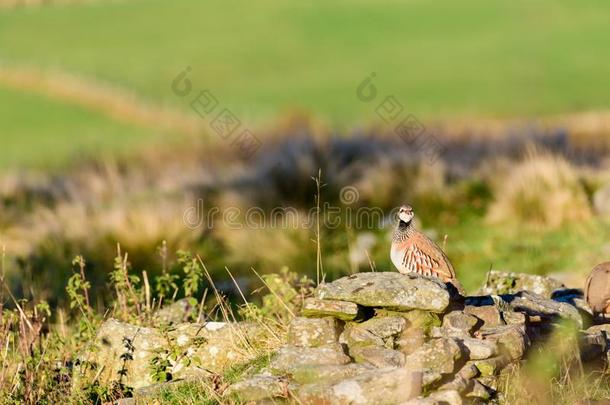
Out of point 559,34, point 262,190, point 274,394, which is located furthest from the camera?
point 559,34

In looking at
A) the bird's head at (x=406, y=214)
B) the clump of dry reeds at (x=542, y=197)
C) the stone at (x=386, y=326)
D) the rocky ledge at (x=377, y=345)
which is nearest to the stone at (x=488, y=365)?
the rocky ledge at (x=377, y=345)

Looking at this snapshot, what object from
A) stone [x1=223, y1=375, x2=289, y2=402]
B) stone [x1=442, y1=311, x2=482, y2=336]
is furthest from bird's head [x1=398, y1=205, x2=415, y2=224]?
stone [x1=223, y1=375, x2=289, y2=402]

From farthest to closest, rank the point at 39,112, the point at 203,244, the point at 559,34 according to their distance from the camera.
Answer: the point at 559,34, the point at 39,112, the point at 203,244

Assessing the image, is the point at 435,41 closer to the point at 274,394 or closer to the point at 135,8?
the point at 135,8

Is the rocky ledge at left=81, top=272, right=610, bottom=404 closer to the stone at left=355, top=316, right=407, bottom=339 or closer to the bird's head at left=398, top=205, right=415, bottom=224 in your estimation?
the stone at left=355, top=316, right=407, bottom=339

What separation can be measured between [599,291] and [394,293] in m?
2.45

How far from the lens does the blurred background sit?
16531mm

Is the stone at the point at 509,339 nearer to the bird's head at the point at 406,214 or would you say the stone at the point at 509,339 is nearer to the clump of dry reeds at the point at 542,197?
the bird's head at the point at 406,214

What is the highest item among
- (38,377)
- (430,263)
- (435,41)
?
(435,41)

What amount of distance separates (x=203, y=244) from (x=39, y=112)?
69.3 ft

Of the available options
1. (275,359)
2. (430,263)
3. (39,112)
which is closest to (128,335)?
(275,359)

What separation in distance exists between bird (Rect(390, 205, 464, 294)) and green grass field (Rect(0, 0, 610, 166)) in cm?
2413

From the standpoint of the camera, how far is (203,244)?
16.9m

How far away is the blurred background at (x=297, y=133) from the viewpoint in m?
16.5
